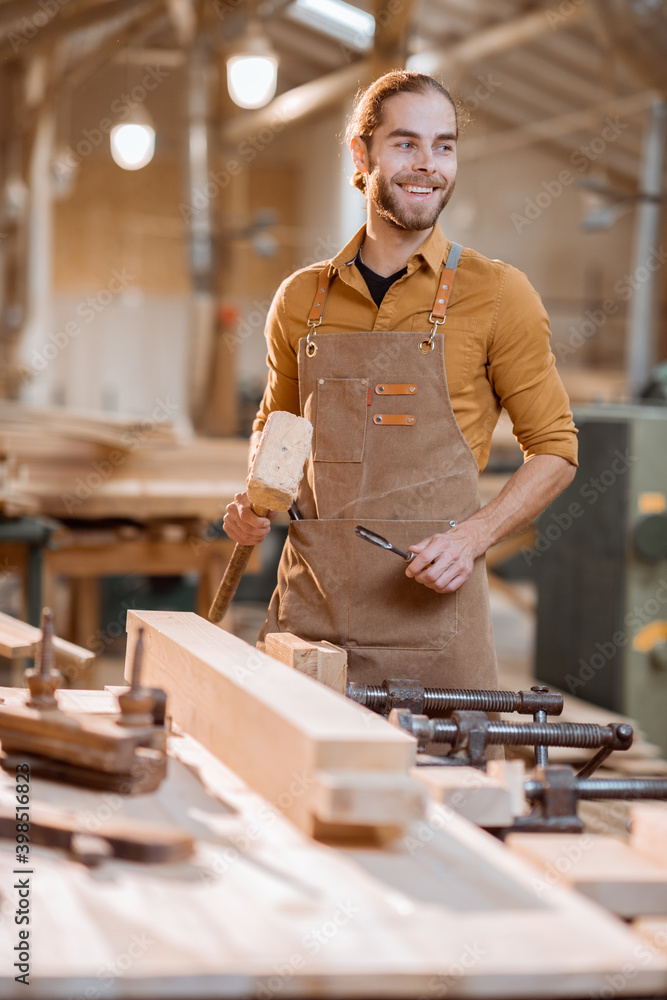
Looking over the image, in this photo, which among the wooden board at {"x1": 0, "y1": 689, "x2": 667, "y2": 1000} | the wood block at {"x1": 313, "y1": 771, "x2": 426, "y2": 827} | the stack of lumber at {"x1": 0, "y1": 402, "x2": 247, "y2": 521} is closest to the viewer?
the wooden board at {"x1": 0, "y1": 689, "x2": 667, "y2": 1000}

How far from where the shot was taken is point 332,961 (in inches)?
32.9

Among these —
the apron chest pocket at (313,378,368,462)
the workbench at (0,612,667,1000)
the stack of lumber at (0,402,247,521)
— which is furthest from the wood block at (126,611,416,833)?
the stack of lumber at (0,402,247,521)

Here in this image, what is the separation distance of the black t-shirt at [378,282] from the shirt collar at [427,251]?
4 cm

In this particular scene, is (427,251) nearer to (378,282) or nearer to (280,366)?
(378,282)

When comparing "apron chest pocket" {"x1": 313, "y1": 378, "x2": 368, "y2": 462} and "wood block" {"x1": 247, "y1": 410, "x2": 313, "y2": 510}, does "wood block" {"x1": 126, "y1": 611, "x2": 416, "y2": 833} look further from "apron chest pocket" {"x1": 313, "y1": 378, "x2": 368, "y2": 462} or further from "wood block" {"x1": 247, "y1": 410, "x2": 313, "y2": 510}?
"apron chest pocket" {"x1": 313, "y1": 378, "x2": 368, "y2": 462}

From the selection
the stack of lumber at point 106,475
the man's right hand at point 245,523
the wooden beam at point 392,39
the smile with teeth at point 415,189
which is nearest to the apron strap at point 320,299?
the smile with teeth at point 415,189

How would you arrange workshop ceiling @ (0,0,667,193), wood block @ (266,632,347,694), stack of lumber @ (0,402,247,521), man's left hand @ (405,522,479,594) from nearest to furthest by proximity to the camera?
wood block @ (266,632,347,694) → man's left hand @ (405,522,479,594) → stack of lumber @ (0,402,247,521) → workshop ceiling @ (0,0,667,193)

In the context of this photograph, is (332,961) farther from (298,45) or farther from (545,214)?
(545,214)

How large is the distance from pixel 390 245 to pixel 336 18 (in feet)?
37.0

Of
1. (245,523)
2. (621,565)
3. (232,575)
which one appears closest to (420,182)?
(245,523)

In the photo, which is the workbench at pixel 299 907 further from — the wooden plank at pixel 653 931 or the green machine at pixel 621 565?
the green machine at pixel 621 565

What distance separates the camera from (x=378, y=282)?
6.93 feet

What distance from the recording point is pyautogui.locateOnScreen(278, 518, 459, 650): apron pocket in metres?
2.00

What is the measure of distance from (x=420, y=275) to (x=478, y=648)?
70 cm
